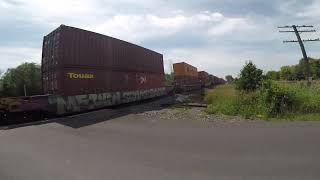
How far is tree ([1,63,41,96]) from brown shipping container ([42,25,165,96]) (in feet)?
109

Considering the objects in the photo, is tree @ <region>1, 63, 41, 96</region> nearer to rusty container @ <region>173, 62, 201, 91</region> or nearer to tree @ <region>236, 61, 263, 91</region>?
rusty container @ <region>173, 62, 201, 91</region>

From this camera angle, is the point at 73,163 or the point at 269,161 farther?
the point at 73,163

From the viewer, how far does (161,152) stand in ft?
32.6

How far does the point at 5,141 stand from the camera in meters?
13.0

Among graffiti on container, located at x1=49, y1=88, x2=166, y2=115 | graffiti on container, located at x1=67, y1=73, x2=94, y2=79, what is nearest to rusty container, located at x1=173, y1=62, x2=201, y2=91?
graffiti on container, located at x1=49, y1=88, x2=166, y2=115

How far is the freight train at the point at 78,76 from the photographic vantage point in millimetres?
18245

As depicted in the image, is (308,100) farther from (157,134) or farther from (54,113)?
(54,113)

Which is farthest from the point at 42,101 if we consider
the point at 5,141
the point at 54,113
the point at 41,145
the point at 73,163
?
the point at 73,163

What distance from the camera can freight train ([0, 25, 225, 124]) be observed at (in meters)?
18.2

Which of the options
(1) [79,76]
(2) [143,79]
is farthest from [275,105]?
(2) [143,79]

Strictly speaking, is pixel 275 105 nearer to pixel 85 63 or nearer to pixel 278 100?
pixel 278 100

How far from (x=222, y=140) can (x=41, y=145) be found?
5422 mm

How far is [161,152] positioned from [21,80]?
54314 mm

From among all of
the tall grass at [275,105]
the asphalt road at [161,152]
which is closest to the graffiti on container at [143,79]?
the tall grass at [275,105]
